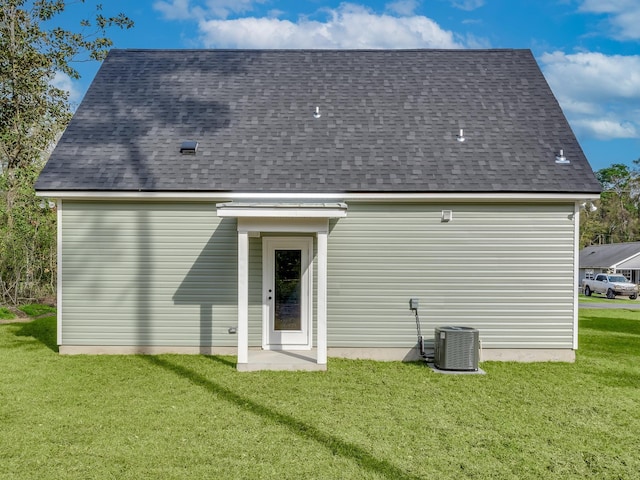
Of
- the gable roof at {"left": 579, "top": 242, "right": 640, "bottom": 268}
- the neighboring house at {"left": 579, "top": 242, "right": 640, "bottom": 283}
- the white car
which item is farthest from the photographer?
the gable roof at {"left": 579, "top": 242, "right": 640, "bottom": 268}

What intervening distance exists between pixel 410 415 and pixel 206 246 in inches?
188

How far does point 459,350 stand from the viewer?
308 inches

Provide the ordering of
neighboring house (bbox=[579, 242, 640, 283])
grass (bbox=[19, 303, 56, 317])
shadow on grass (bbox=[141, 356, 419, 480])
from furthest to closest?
neighboring house (bbox=[579, 242, 640, 283]), grass (bbox=[19, 303, 56, 317]), shadow on grass (bbox=[141, 356, 419, 480])

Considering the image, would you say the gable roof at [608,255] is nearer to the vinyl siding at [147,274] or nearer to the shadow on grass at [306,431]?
the vinyl siding at [147,274]

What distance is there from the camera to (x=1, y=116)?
16.6m

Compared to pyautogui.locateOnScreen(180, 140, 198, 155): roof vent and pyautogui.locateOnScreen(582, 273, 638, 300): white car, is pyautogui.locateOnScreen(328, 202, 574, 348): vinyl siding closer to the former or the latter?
pyautogui.locateOnScreen(180, 140, 198, 155): roof vent

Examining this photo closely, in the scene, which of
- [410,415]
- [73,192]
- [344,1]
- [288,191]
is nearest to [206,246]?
[288,191]

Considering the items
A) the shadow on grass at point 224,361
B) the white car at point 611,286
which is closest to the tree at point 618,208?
the white car at point 611,286

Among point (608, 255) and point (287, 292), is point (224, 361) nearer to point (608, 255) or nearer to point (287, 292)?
point (287, 292)

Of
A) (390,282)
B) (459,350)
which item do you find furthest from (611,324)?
(390,282)

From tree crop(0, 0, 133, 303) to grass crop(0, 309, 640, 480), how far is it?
7.02 meters

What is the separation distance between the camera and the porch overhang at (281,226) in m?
7.61

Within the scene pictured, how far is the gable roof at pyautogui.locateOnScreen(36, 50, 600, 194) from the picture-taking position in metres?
8.63

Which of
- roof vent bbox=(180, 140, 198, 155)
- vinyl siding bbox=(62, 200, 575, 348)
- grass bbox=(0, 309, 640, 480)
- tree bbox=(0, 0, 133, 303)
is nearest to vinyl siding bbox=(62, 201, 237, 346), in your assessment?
vinyl siding bbox=(62, 200, 575, 348)
